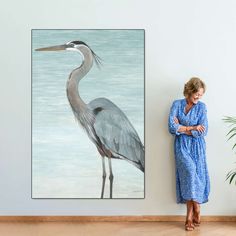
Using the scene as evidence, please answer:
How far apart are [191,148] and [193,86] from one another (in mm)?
666

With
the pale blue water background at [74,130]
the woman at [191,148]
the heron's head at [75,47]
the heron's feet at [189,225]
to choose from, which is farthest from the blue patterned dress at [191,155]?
the heron's head at [75,47]

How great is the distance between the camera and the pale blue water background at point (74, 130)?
595cm

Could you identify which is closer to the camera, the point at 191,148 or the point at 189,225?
the point at 189,225

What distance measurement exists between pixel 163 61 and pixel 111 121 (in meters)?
0.86

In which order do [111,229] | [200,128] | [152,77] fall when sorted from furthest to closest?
[152,77], [200,128], [111,229]

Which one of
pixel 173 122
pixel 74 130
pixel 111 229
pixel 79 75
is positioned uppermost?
pixel 79 75

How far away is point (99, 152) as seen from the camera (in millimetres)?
5969

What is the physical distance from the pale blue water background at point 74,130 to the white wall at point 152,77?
9 centimetres

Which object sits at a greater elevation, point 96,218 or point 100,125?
point 100,125

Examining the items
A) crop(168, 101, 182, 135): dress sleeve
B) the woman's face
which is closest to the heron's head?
crop(168, 101, 182, 135): dress sleeve

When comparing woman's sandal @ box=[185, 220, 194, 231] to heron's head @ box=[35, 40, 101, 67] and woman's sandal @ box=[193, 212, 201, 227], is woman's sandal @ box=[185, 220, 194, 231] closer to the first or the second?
woman's sandal @ box=[193, 212, 201, 227]

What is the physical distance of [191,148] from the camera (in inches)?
228

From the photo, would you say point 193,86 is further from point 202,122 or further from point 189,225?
point 189,225

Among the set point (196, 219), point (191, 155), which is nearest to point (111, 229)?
point (196, 219)
